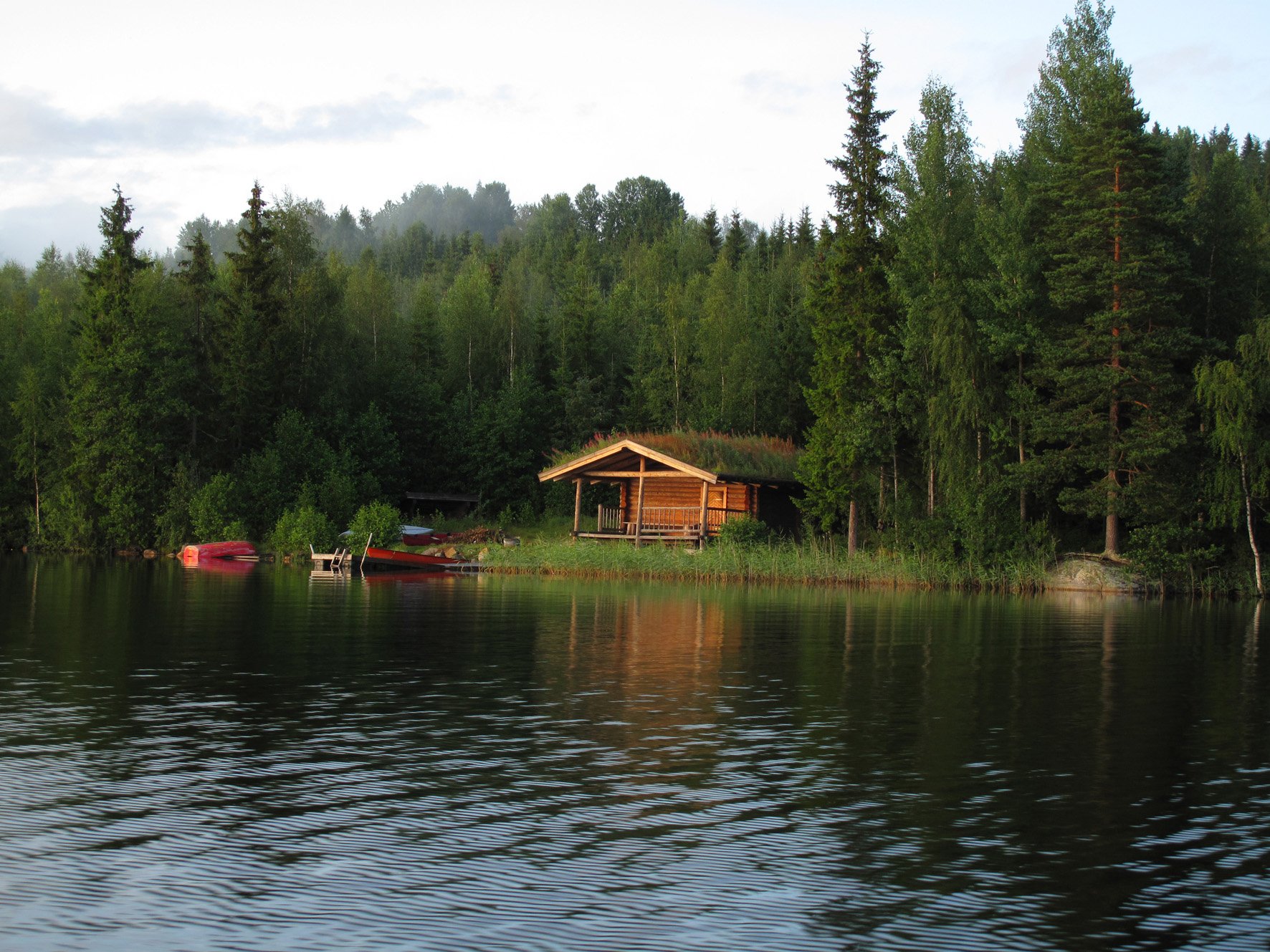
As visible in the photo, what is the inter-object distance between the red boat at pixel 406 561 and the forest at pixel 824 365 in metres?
6.88

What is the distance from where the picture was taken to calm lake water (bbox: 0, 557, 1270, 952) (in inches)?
251

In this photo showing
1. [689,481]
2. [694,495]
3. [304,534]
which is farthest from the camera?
[304,534]

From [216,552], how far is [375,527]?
8627mm

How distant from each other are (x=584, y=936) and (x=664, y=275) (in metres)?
81.3

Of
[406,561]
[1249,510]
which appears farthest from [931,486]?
[406,561]

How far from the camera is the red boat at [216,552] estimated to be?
48.9 metres

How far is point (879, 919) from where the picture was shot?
6410 millimetres

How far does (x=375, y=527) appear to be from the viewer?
45062mm

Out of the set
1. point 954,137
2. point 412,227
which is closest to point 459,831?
point 954,137

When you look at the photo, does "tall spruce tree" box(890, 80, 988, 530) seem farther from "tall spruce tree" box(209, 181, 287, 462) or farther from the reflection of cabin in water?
"tall spruce tree" box(209, 181, 287, 462)

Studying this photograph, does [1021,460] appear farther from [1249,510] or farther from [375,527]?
[375,527]

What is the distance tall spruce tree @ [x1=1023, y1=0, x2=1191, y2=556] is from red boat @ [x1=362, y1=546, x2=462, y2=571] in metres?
20.8

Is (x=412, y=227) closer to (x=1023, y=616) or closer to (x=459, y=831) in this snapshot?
(x=1023, y=616)

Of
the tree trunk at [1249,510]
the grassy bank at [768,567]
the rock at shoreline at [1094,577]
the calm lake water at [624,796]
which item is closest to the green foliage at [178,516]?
the grassy bank at [768,567]
